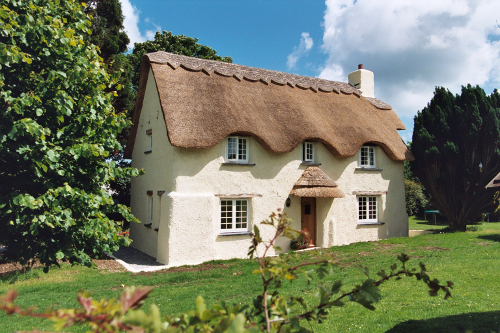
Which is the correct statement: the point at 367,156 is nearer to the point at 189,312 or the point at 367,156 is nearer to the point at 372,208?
the point at 372,208

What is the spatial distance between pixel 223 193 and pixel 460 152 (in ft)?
41.8

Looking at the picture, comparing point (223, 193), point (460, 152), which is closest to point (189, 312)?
point (223, 193)

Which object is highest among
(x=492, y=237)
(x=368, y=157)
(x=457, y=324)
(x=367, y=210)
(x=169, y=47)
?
(x=169, y=47)

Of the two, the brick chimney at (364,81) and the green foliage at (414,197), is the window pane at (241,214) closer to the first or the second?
the brick chimney at (364,81)

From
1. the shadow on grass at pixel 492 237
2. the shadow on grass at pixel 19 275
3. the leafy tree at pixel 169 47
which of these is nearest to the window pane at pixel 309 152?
the shadow on grass at pixel 492 237

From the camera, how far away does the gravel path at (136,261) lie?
40.9 feet

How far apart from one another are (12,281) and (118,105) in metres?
12.8

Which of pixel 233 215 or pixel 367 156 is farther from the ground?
pixel 367 156

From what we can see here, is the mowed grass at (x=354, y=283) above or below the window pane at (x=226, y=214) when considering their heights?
below

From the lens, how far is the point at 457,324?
5844 millimetres

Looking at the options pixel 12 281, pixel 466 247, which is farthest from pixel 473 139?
pixel 12 281

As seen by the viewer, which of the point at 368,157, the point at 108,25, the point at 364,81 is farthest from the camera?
the point at 364,81

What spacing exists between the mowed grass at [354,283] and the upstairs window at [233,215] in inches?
61.7

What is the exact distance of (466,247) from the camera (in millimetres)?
13297
